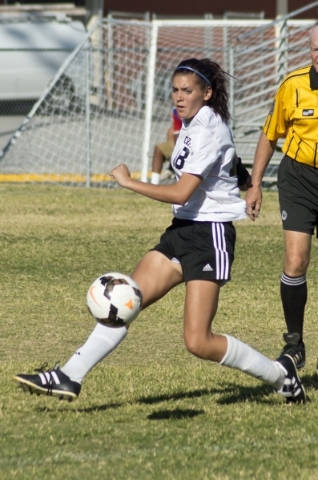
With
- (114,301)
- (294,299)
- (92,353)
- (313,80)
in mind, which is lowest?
(294,299)

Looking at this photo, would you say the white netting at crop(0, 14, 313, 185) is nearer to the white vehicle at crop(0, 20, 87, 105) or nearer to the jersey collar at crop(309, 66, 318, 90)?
the white vehicle at crop(0, 20, 87, 105)

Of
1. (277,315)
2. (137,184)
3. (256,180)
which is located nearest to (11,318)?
(277,315)

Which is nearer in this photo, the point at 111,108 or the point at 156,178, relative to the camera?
the point at 156,178

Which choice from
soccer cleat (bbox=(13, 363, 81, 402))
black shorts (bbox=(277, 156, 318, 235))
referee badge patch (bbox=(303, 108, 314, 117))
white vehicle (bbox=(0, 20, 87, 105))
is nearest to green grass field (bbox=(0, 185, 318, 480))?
soccer cleat (bbox=(13, 363, 81, 402))

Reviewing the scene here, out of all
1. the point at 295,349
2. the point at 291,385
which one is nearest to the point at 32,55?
the point at 295,349

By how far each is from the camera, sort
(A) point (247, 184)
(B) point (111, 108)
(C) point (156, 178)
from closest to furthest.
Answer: (A) point (247, 184), (C) point (156, 178), (B) point (111, 108)

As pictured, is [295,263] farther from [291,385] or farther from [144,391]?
[144,391]

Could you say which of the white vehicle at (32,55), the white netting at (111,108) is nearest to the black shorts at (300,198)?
the white netting at (111,108)

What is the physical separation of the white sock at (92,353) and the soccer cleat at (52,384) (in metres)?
0.04

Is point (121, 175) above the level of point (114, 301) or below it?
above

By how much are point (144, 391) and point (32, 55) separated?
15605 millimetres

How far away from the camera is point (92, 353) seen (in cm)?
526

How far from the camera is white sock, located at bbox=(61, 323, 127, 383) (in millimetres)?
5230

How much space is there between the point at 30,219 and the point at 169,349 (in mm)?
6946
